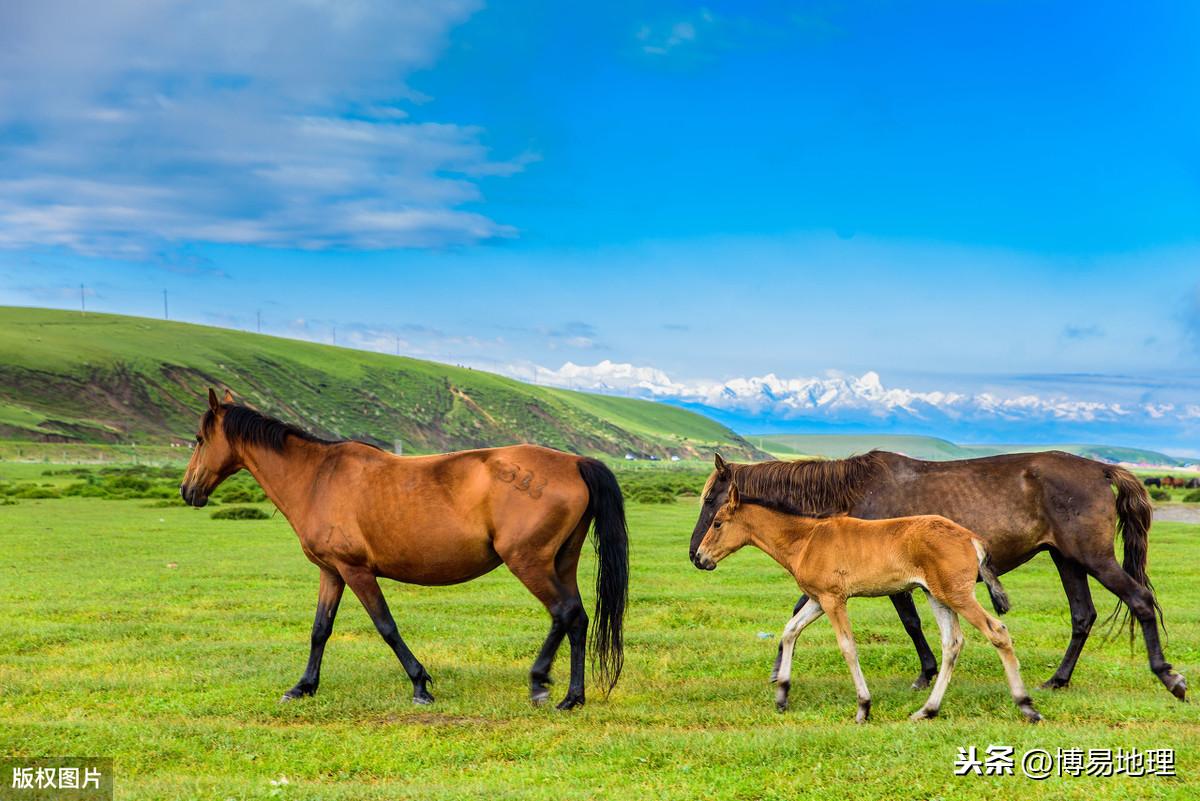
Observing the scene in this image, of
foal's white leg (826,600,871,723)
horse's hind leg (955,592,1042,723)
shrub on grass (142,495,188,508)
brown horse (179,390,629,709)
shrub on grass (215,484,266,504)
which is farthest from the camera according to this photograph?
shrub on grass (215,484,266,504)

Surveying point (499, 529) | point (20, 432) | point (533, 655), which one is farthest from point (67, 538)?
point (20, 432)

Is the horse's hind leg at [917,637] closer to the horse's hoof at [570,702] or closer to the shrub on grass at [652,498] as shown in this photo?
the horse's hoof at [570,702]

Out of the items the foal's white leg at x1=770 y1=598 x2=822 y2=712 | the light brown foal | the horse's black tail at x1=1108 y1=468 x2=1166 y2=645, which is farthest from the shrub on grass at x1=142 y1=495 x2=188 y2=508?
the horse's black tail at x1=1108 y1=468 x2=1166 y2=645

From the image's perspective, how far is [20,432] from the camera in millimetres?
119562

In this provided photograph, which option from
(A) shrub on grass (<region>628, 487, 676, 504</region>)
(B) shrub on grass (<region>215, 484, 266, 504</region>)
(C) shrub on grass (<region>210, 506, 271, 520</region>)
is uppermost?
(C) shrub on grass (<region>210, 506, 271, 520</region>)

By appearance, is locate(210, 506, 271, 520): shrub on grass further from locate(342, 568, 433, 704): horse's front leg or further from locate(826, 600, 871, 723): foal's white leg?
locate(826, 600, 871, 723): foal's white leg

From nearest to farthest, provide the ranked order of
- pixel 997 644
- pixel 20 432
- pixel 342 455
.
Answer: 1. pixel 997 644
2. pixel 342 455
3. pixel 20 432

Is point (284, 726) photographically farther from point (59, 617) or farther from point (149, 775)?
point (59, 617)

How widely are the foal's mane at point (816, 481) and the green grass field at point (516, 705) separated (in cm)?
216

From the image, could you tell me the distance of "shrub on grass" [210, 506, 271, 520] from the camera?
37.3 metres

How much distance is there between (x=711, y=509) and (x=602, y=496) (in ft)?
5.47

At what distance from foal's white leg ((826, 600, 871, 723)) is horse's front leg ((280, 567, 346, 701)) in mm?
5583

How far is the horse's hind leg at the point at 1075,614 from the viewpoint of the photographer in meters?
10.4

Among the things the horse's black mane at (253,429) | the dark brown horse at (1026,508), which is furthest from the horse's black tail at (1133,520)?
the horse's black mane at (253,429)
